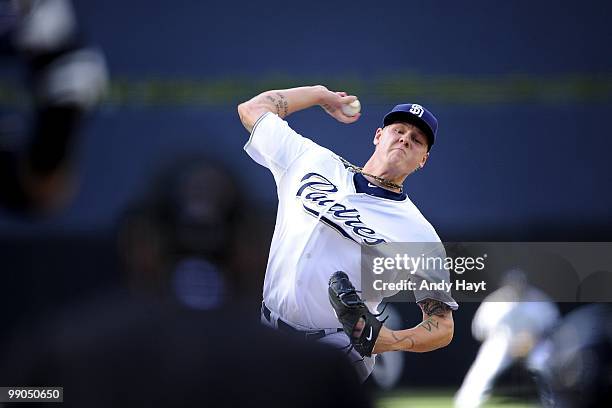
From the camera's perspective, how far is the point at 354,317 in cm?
380

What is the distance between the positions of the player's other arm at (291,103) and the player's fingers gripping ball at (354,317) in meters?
0.77

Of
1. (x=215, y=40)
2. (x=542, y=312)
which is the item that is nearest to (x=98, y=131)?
(x=215, y=40)

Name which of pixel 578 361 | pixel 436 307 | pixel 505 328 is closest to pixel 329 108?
pixel 436 307

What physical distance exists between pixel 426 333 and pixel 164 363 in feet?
8.68

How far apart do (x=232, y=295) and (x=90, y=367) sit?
0.23m

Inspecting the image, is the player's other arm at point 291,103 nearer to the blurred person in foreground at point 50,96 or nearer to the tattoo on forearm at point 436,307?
the tattoo on forearm at point 436,307

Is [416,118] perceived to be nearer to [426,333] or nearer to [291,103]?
[291,103]

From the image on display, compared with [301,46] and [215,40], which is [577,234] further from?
[215,40]

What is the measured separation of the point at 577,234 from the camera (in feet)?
18.9

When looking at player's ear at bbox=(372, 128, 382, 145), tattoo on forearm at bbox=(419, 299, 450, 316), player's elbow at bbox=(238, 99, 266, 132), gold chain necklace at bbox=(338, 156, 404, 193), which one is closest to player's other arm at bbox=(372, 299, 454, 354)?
tattoo on forearm at bbox=(419, 299, 450, 316)

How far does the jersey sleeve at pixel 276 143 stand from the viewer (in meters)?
4.06

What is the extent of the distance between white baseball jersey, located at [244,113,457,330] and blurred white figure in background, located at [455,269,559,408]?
118 cm

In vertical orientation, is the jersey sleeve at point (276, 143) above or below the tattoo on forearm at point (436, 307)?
above

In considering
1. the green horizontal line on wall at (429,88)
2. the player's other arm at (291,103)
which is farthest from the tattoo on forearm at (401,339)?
the green horizontal line on wall at (429,88)
